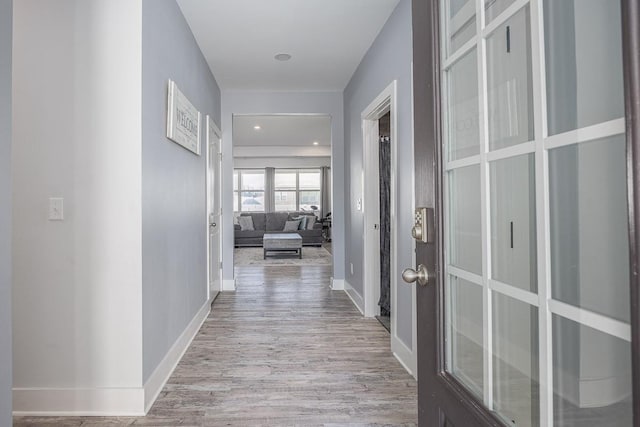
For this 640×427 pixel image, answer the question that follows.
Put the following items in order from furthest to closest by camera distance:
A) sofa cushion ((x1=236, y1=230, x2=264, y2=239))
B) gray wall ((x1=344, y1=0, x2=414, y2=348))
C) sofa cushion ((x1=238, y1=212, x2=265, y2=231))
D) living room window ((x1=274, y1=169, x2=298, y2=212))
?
living room window ((x1=274, y1=169, x2=298, y2=212)) → sofa cushion ((x1=238, y1=212, x2=265, y2=231)) → sofa cushion ((x1=236, y1=230, x2=264, y2=239)) → gray wall ((x1=344, y1=0, x2=414, y2=348))

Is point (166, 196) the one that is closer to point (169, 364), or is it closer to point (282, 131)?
point (169, 364)

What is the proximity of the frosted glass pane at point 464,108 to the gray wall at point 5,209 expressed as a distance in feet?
3.67

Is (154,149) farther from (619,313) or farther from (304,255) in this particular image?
(304,255)

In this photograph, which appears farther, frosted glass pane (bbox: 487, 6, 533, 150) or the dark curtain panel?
the dark curtain panel

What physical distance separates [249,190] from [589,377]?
11.3 metres

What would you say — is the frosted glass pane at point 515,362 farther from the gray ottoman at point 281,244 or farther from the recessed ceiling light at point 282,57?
the gray ottoman at point 281,244

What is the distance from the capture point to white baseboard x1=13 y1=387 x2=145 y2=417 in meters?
1.99

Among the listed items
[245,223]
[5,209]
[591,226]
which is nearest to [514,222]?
[591,226]

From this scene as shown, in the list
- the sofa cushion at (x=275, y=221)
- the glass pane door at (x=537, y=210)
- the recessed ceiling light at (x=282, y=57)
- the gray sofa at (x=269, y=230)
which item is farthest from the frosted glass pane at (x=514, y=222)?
the sofa cushion at (x=275, y=221)

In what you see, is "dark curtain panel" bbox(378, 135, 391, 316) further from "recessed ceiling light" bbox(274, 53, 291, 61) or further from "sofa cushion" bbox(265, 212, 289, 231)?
"sofa cushion" bbox(265, 212, 289, 231)

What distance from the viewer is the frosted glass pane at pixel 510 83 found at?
73 cm

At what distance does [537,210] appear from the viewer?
0.71 m

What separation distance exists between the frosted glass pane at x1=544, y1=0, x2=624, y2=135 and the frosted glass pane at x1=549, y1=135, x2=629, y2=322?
49mm

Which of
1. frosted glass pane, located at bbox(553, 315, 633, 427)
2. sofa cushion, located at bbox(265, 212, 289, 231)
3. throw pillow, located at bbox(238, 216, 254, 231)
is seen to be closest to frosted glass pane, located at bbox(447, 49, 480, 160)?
frosted glass pane, located at bbox(553, 315, 633, 427)
